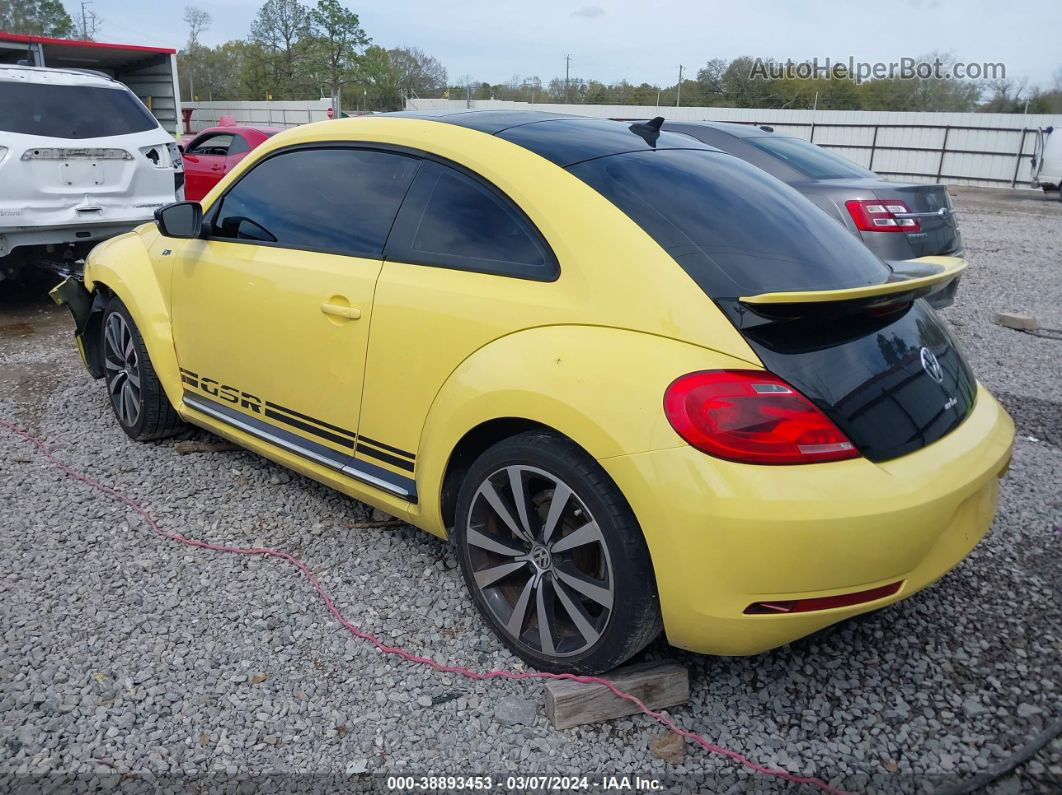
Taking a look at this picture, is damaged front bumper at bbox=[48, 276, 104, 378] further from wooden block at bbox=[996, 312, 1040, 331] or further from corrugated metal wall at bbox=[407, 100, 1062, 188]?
corrugated metal wall at bbox=[407, 100, 1062, 188]

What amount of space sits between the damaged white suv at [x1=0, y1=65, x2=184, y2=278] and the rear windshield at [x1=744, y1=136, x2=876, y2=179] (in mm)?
5277

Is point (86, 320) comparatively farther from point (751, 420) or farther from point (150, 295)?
point (751, 420)

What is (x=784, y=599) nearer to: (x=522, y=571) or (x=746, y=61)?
(x=522, y=571)

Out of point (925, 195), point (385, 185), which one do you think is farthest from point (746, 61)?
point (385, 185)

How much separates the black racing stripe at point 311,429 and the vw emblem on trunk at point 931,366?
196cm

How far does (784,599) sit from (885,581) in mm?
293

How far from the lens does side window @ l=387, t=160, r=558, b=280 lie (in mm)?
2529

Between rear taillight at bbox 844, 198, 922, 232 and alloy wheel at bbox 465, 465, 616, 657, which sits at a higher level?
rear taillight at bbox 844, 198, 922, 232

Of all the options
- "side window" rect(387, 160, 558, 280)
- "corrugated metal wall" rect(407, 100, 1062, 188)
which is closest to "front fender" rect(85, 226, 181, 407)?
"side window" rect(387, 160, 558, 280)

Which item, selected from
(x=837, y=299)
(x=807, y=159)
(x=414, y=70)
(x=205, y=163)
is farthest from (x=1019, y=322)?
(x=414, y=70)

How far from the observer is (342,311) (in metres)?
2.92

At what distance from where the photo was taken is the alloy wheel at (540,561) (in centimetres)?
234

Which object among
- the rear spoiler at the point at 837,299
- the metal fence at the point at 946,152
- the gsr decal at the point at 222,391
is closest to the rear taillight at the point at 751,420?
the rear spoiler at the point at 837,299

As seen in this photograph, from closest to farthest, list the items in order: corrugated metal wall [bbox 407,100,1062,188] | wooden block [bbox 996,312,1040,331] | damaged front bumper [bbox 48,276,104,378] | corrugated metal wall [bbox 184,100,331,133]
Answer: damaged front bumper [bbox 48,276,104,378], wooden block [bbox 996,312,1040,331], corrugated metal wall [bbox 407,100,1062,188], corrugated metal wall [bbox 184,100,331,133]
